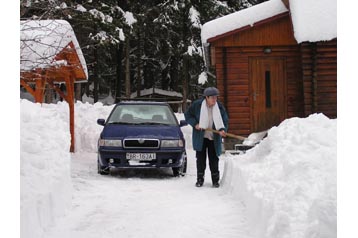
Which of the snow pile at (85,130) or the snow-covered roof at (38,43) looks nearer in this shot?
the snow-covered roof at (38,43)

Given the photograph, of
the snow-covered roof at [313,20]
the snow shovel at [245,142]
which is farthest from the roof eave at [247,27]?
the snow shovel at [245,142]

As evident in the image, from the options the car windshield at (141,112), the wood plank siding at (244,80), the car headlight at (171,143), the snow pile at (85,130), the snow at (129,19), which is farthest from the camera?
the snow at (129,19)

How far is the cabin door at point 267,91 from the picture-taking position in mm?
14484

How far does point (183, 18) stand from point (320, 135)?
78.6 feet

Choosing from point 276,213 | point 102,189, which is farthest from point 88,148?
point 276,213

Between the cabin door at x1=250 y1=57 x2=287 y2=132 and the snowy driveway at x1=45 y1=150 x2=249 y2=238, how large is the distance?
577 cm

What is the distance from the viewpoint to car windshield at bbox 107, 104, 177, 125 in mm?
10250

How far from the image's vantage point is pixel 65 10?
23.5 feet

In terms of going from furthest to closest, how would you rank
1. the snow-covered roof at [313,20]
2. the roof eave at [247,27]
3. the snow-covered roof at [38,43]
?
the roof eave at [247,27]
the snow-covered roof at [313,20]
the snow-covered roof at [38,43]

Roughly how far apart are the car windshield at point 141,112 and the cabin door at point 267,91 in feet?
14.9

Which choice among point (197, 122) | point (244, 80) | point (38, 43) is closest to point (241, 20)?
point (244, 80)

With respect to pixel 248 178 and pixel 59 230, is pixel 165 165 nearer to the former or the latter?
pixel 248 178

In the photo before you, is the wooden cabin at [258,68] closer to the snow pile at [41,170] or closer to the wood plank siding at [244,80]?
the wood plank siding at [244,80]

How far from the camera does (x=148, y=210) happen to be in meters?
6.32
